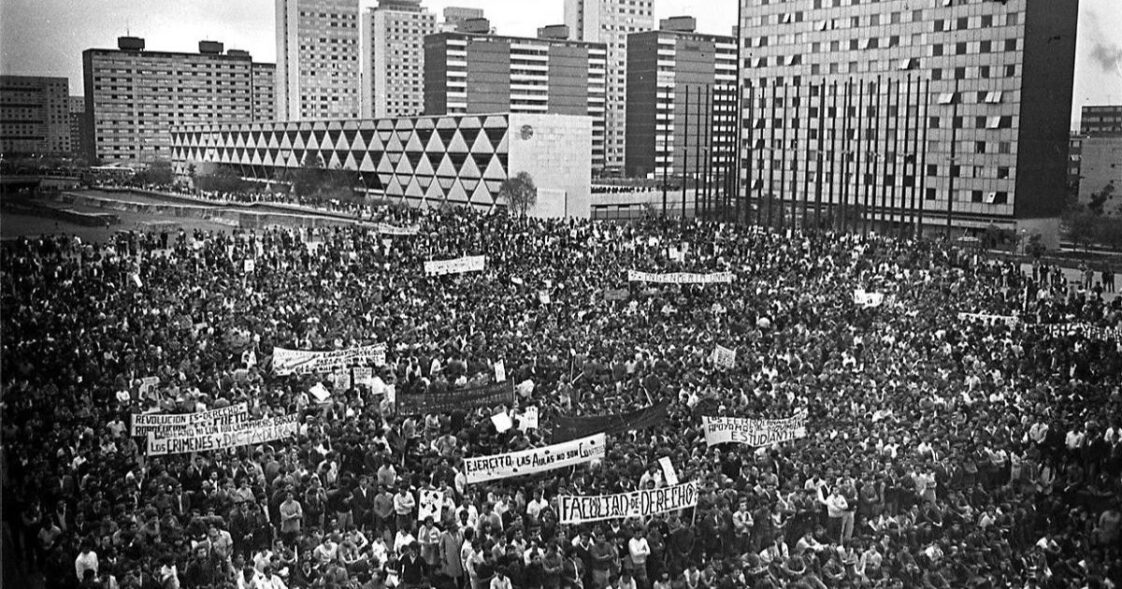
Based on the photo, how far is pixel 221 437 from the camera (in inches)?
356

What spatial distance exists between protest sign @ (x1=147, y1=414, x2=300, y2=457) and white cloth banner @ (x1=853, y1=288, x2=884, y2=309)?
8.47 m

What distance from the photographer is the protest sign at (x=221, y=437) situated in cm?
888

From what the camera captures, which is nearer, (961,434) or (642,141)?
(961,434)

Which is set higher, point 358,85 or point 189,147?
point 358,85

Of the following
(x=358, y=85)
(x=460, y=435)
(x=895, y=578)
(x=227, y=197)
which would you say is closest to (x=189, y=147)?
(x=227, y=197)

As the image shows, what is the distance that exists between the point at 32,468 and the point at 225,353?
387 centimetres

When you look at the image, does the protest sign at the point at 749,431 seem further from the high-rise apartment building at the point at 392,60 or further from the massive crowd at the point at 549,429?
the high-rise apartment building at the point at 392,60

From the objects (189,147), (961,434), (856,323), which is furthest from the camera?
(189,147)

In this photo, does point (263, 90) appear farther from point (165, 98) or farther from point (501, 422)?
point (501, 422)

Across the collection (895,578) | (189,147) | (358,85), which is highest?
(358,85)

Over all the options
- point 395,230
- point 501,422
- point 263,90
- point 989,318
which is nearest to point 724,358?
point 501,422

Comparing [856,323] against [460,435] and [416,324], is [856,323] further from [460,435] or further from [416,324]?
[460,435]

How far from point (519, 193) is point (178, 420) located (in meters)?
26.4

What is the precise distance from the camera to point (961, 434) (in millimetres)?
8953
